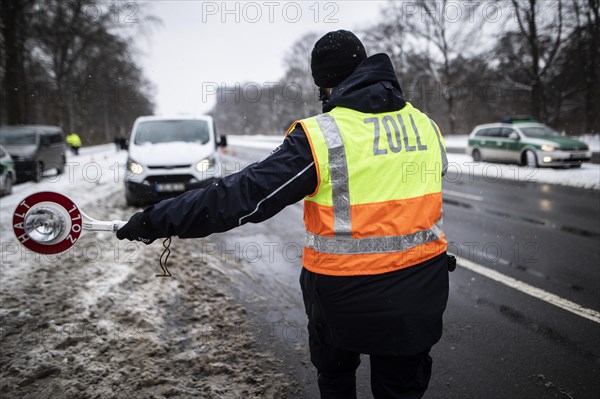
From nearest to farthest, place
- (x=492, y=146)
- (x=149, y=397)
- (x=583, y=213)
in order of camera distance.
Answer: (x=149, y=397), (x=583, y=213), (x=492, y=146)

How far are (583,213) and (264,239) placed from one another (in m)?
6.09

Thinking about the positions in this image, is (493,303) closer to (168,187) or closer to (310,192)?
(310,192)

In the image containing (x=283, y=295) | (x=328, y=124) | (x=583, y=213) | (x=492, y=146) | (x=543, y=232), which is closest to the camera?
(x=328, y=124)

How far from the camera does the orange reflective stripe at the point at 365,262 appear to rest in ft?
5.51

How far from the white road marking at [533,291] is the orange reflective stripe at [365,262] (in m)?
2.82

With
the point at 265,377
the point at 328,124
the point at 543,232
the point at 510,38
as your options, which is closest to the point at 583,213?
the point at 543,232

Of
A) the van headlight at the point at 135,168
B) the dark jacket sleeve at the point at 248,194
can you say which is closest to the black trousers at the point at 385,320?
the dark jacket sleeve at the point at 248,194

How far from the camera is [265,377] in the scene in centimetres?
287

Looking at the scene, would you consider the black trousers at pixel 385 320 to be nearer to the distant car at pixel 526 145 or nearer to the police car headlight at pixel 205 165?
the police car headlight at pixel 205 165

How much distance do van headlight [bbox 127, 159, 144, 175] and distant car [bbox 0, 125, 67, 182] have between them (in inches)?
295

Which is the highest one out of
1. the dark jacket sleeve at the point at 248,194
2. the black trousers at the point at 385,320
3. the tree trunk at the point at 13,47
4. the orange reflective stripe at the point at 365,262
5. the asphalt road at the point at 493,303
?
the tree trunk at the point at 13,47

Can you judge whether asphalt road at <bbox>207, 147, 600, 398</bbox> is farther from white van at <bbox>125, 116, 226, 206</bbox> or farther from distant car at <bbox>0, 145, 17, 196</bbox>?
distant car at <bbox>0, 145, 17, 196</bbox>

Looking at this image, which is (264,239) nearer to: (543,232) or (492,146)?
(543,232)

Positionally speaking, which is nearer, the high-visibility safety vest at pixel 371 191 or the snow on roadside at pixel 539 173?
the high-visibility safety vest at pixel 371 191
